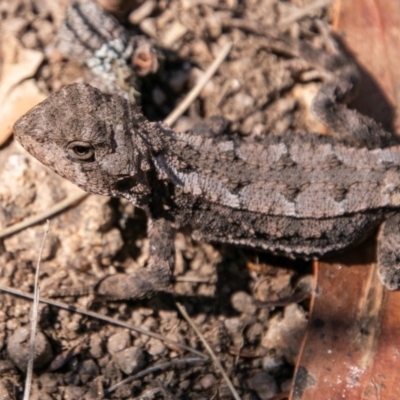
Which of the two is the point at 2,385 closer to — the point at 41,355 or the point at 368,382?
the point at 41,355

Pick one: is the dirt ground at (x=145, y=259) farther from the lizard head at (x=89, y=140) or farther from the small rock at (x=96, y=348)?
the lizard head at (x=89, y=140)

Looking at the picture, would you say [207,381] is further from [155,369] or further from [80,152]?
[80,152]

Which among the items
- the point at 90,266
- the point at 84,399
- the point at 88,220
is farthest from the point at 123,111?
the point at 84,399

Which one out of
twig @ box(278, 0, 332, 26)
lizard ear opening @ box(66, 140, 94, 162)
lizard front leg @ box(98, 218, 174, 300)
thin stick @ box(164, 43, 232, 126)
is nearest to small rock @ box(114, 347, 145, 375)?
lizard front leg @ box(98, 218, 174, 300)

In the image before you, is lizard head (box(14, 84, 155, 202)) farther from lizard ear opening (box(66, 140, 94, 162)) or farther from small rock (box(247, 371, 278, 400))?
small rock (box(247, 371, 278, 400))

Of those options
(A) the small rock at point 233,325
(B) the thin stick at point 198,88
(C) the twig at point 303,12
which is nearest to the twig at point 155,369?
(A) the small rock at point 233,325

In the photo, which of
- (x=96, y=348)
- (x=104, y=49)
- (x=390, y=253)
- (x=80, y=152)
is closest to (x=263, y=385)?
(x=96, y=348)
